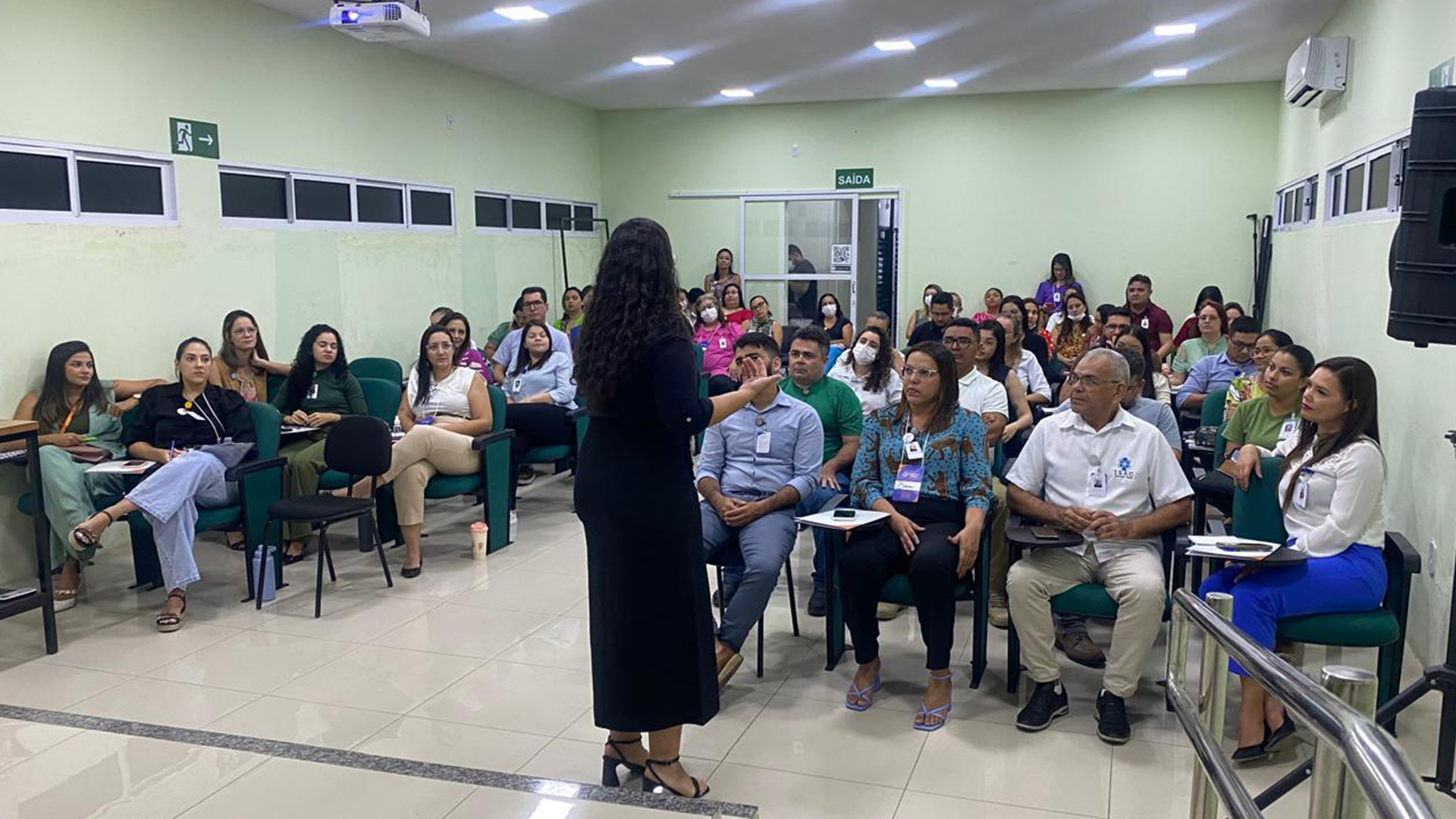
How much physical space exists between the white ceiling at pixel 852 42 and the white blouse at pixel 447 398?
8.50 ft

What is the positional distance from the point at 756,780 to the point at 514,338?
4.87 m

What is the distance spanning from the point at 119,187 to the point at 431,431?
237cm

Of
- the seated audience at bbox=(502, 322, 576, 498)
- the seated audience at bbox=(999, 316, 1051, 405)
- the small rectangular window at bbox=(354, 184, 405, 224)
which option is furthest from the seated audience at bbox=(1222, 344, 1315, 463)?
the small rectangular window at bbox=(354, 184, 405, 224)

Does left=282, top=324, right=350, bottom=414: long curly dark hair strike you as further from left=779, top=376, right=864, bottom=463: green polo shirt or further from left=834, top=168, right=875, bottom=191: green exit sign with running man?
left=834, top=168, right=875, bottom=191: green exit sign with running man

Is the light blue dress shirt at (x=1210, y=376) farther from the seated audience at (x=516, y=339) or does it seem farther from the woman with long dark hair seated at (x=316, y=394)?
the woman with long dark hair seated at (x=316, y=394)

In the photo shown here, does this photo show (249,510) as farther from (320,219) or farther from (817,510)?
(320,219)

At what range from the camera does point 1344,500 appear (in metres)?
3.28

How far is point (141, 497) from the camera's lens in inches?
177

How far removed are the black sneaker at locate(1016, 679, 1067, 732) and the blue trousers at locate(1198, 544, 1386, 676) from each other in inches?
23.0

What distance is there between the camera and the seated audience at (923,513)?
3.50 m

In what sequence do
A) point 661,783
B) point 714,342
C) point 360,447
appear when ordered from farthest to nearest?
point 714,342 → point 360,447 → point 661,783

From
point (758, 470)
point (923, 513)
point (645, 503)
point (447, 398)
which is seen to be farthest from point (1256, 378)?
point (447, 398)

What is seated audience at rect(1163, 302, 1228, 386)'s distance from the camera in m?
7.30

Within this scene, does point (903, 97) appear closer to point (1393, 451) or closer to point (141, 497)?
point (1393, 451)
